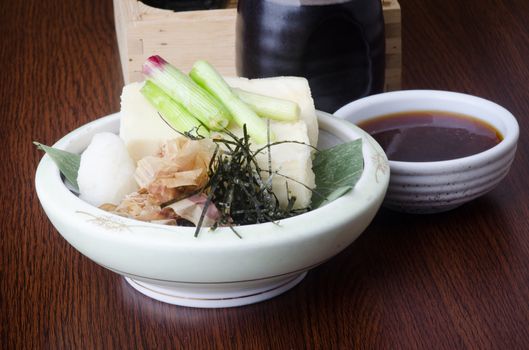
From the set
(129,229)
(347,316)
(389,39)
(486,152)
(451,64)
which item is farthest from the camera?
(451,64)

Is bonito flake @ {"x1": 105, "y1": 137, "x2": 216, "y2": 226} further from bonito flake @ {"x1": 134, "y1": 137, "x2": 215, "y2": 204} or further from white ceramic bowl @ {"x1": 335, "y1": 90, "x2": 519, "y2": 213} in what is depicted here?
white ceramic bowl @ {"x1": 335, "y1": 90, "x2": 519, "y2": 213}

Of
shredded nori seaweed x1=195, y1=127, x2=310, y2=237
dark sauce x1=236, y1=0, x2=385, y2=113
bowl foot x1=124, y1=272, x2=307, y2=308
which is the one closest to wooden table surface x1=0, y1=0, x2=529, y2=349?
bowl foot x1=124, y1=272, x2=307, y2=308

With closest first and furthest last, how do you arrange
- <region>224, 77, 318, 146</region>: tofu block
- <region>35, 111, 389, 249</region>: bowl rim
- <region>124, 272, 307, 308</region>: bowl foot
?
<region>35, 111, 389, 249</region>: bowl rim < <region>124, 272, 307, 308</region>: bowl foot < <region>224, 77, 318, 146</region>: tofu block

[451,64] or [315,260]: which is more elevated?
[315,260]

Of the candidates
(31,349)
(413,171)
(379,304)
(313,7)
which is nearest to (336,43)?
(313,7)

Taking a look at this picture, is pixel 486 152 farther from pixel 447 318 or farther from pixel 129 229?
pixel 129 229

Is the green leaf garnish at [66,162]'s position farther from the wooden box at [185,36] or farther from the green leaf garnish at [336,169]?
the wooden box at [185,36]
